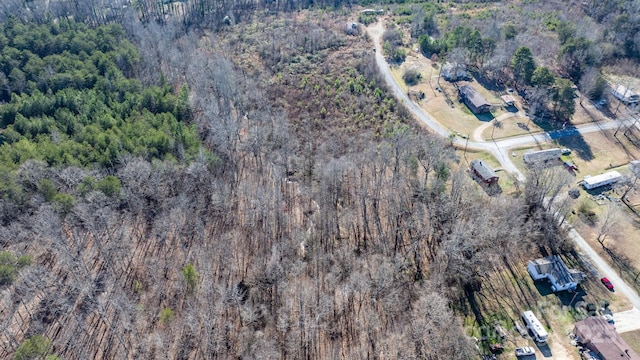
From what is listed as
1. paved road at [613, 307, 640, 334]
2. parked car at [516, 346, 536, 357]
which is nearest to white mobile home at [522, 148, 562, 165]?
paved road at [613, 307, 640, 334]

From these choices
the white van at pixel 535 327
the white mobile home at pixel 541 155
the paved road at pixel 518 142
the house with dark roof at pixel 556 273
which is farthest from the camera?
the white mobile home at pixel 541 155

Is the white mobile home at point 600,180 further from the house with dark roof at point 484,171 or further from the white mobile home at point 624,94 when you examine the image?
the white mobile home at point 624,94

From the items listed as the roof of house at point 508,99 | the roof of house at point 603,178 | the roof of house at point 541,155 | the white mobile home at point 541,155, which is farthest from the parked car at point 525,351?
the roof of house at point 508,99

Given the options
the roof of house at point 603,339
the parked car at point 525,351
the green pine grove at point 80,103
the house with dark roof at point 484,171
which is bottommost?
the parked car at point 525,351

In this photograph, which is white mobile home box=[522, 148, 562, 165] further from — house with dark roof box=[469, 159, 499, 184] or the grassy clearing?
the grassy clearing

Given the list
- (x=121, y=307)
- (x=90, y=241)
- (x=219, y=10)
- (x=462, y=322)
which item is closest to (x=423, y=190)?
(x=462, y=322)

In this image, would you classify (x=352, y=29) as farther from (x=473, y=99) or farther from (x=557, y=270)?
(x=557, y=270)
